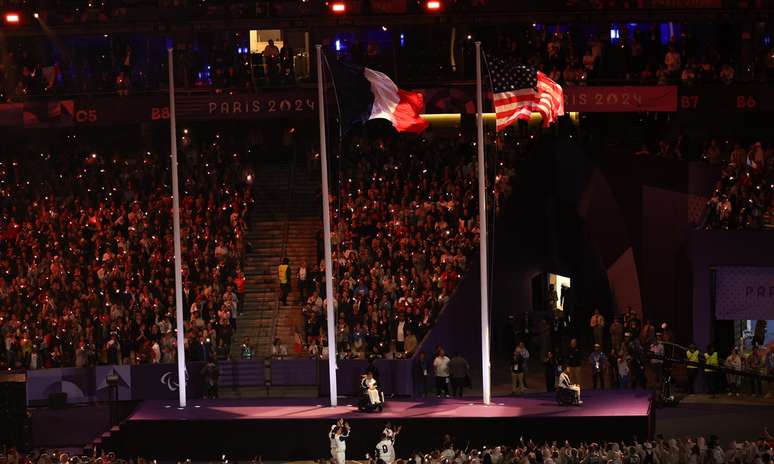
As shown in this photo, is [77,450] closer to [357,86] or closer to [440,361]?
[440,361]

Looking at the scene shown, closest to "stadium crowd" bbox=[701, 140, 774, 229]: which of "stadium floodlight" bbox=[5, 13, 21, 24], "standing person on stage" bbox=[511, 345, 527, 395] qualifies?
"standing person on stage" bbox=[511, 345, 527, 395]

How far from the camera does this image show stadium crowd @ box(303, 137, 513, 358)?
40125mm

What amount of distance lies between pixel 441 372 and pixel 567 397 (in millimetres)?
4094

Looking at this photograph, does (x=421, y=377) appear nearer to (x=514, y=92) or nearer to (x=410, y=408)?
(x=410, y=408)

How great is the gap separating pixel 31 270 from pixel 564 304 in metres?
16.0

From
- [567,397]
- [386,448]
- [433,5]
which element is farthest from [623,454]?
[433,5]

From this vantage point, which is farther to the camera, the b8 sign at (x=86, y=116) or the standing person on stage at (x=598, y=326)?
the b8 sign at (x=86, y=116)

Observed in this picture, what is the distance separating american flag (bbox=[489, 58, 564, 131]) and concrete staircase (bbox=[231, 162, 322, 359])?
36.9ft

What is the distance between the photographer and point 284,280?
142 ft

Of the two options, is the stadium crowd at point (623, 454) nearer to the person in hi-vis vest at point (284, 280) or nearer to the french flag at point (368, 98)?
the french flag at point (368, 98)

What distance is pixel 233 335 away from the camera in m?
42.0

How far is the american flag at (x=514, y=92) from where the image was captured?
110 feet

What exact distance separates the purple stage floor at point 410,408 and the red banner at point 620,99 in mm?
13574

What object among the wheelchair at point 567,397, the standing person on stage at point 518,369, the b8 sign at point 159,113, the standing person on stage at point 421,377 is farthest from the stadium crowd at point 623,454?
the b8 sign at point 159,113
